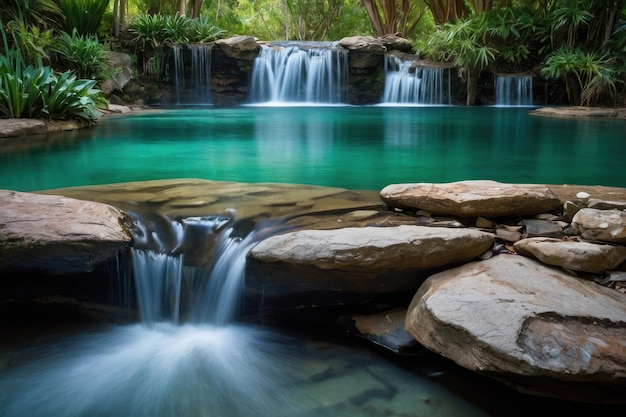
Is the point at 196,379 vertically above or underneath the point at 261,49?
underneath

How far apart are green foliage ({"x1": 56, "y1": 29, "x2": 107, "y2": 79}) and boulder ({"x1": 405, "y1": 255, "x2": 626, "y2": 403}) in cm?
1150

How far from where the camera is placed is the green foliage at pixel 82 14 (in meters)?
12.8

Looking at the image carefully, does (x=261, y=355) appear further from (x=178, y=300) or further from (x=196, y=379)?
(x=178, y=300)

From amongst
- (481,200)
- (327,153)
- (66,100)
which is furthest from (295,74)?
(481,200)

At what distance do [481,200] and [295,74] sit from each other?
14.3 metres

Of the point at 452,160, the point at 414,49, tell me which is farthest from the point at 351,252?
the point at 414,49

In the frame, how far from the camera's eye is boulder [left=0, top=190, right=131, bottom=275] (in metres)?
2.77

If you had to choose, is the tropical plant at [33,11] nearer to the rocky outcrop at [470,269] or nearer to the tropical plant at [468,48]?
the rocky outcrop at [470,269]

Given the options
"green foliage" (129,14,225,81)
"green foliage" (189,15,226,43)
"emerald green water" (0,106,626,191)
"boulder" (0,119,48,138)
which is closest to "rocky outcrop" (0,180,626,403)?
"emerald green water" (0,106,626,191)

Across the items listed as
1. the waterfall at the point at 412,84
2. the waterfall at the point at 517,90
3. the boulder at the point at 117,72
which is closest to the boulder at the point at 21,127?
the boulder at the point at 117,72

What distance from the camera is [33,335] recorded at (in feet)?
8.93

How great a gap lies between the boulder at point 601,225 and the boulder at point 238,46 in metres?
14.6

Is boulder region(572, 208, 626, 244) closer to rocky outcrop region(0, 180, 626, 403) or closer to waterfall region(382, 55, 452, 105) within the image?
rocky outcrop region(0, 180, 626, 403)

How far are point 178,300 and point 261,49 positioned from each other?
48.7 ft
